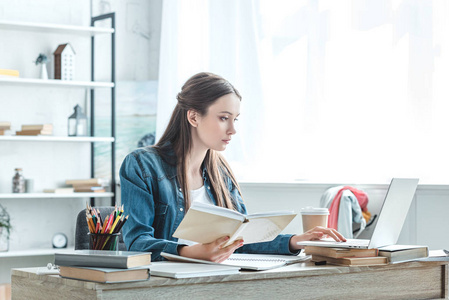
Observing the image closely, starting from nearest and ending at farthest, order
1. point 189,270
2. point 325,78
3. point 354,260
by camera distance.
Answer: point 189,270, point 354,260, point 325,78

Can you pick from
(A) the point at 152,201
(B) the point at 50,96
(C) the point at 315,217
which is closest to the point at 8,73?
(B) the point at 50,96

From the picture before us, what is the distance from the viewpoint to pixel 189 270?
1.50 metres

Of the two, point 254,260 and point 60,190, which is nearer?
point 254,260

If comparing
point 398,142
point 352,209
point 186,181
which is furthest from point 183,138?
point 398,142

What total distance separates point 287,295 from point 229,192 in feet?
2.53

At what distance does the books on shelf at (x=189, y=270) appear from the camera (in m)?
1.45

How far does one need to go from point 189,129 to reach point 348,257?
0.74 m

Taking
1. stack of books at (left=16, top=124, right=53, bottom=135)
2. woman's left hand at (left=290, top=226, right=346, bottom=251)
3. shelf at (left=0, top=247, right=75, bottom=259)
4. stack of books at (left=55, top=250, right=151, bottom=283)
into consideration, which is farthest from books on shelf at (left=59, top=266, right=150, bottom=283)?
stack of books at (left=16, top=124, right=53, bottom=135)

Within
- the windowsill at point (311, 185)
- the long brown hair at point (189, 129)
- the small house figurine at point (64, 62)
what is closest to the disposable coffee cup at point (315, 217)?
the long brown hair at point (189, 129)

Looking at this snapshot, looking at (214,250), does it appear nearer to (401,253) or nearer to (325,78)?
(401,253)

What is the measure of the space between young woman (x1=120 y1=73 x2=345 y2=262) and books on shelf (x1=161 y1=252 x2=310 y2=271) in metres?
0.13

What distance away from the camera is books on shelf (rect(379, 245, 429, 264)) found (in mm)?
1769

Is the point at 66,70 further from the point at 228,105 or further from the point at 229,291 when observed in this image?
the point at 229,291

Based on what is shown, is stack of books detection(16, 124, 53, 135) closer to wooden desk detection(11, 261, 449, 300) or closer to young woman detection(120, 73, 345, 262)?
young woman detection(120, 73, 345, 262)
